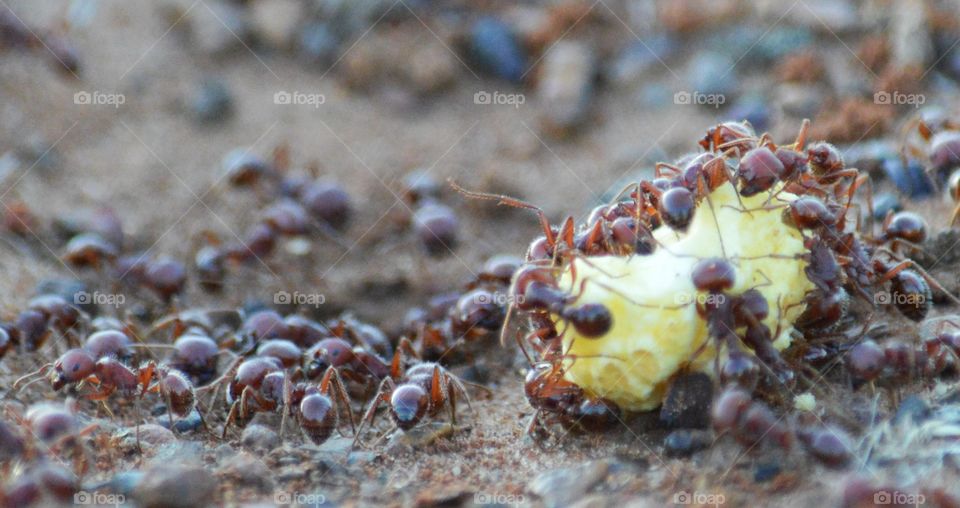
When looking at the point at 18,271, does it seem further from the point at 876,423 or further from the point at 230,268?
the point at 876,423

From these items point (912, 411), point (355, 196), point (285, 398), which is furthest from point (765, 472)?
point (355, 196)

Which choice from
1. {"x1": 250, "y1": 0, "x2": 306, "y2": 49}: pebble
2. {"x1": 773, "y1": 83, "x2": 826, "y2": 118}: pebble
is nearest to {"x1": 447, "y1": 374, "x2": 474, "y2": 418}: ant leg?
{"x1": 773, "y1": 83, "x2": 826, "y2": 118}: pebble

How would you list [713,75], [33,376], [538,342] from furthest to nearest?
[713,75] → [33,376] → [538,342]

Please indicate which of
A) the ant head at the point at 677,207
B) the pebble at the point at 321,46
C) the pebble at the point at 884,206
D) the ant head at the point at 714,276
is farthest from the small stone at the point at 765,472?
the pebble at the point at 321,46

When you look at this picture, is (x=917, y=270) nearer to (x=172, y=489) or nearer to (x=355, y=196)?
(x=172, y=489)

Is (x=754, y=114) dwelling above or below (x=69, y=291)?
above

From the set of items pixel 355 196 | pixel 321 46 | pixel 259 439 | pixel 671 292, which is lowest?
pixel 259 439

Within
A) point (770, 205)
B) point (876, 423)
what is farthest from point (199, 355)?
point (876, 423)
